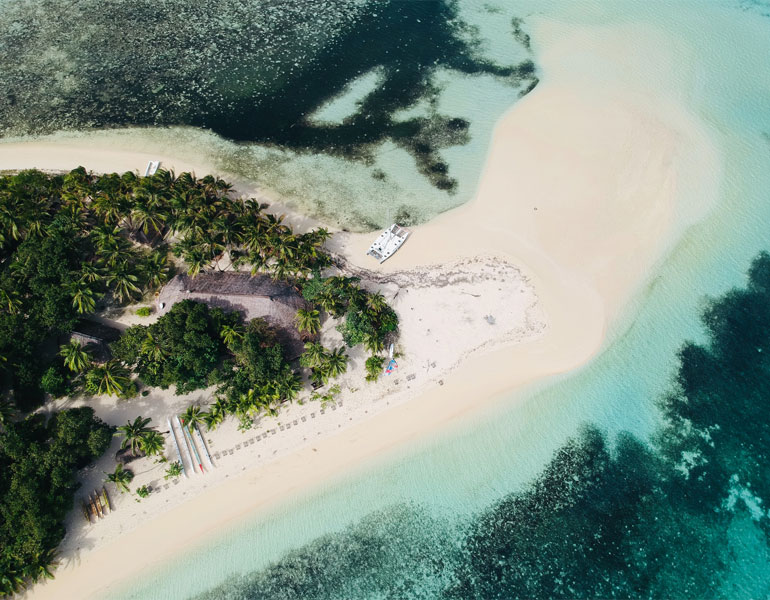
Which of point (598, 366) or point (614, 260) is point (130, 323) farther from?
point (614, 260)

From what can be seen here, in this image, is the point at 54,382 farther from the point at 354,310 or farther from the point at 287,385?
the point at 354,310

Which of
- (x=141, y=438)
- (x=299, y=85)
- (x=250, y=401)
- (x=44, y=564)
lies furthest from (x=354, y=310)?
(x=299, y=85)

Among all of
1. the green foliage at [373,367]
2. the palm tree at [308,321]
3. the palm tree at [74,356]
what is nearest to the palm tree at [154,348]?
the palm tree at [74,356]

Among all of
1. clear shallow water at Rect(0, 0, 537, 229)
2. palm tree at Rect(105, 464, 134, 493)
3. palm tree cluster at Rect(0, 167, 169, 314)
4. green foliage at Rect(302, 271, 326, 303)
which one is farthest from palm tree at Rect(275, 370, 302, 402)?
clear shallow water at Rect(0, 0, 537, 229)

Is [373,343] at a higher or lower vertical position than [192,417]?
higher

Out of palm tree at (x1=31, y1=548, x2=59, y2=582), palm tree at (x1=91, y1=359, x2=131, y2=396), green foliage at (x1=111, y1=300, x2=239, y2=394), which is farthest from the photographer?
green foliage at (x1=111, y1=300, x2=239, y2=394)

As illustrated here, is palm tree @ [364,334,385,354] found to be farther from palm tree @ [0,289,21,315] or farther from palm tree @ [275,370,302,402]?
palm tree @ [0,289,21,315]
